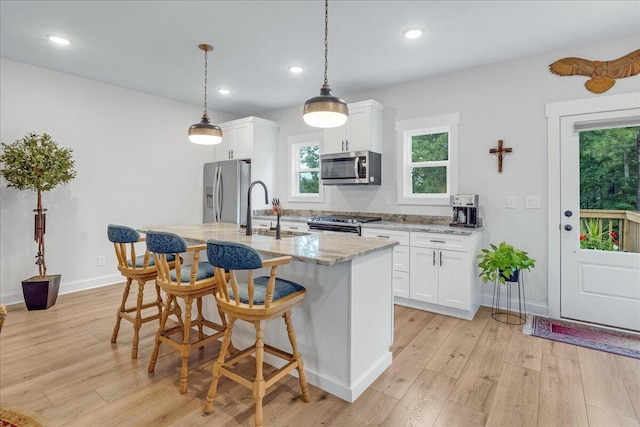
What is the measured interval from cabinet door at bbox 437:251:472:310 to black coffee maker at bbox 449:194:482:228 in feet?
1.59

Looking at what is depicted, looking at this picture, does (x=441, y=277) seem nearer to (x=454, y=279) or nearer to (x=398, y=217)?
(x=454, y=279)

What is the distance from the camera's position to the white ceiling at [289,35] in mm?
2611

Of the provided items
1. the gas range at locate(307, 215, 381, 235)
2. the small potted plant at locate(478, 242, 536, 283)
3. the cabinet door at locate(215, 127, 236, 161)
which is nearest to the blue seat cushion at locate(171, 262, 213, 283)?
the gas range at locate(307, 215, 381, 235)

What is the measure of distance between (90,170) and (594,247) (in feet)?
18.9

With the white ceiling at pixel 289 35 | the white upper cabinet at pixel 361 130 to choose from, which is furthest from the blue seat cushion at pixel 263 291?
the white upper cabinet at pixel 361 130

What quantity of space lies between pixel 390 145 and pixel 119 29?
10.3ft

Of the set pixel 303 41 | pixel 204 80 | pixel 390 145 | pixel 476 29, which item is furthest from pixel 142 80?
pixel 476 29

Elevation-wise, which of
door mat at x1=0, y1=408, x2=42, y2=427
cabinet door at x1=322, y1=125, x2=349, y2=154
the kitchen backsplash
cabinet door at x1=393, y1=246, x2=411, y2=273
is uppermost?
cabinet door at x1=322, y1=125, x2=349, y2=154

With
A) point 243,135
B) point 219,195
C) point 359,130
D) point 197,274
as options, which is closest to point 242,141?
point 243,135

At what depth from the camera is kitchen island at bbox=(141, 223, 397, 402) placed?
1.98 m

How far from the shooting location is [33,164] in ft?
11.2

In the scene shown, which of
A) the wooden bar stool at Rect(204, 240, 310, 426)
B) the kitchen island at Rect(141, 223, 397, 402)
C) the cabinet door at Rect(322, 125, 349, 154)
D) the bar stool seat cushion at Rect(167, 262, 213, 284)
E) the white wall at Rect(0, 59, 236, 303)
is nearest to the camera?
the wooden bar stool at Rect(204, 240, 310, 426)

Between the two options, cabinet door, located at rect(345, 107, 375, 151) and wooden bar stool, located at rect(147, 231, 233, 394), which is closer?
wooden bar stool, located at rect(147, 231, 233, 394)

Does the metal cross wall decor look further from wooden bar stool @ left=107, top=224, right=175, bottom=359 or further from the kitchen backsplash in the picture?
wooden bar stool @ left=107, top=224, right=175, bottom=359
